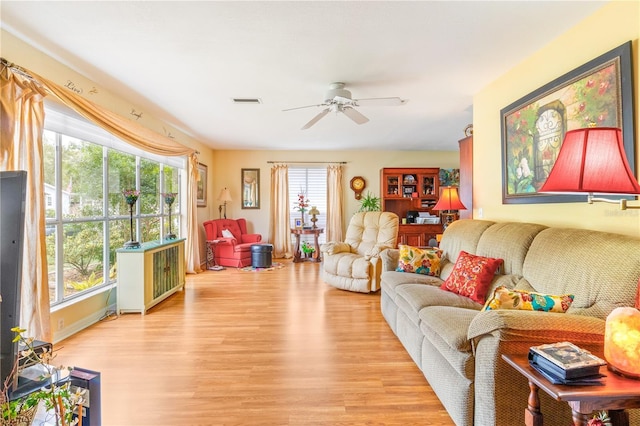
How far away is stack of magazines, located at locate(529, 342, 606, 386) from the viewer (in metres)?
1.08

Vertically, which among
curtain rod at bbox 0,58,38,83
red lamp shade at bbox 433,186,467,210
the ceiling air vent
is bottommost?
red lamp shade at bbox 433,186,467,210

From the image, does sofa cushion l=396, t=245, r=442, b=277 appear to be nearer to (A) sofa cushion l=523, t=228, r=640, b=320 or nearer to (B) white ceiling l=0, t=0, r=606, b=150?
(A) sofa cushion l=523, t=228, r=640, b=320

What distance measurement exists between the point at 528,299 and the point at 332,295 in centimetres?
272

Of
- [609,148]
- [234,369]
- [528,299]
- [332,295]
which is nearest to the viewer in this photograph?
[609,148]

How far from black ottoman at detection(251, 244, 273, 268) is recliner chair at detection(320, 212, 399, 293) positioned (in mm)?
1564

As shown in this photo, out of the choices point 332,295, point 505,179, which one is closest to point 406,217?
point 332,295

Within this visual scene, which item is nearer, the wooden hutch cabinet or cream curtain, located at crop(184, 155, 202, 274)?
cream curtain, located at crop(184, 155, 202, 274)

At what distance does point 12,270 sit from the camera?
1014 mm

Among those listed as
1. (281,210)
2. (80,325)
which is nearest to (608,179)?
(80,325)

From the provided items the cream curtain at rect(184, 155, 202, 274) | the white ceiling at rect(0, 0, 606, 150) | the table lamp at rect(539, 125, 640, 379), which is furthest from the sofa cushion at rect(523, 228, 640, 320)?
the cream curtain at rect(184, 155, 202, 274)

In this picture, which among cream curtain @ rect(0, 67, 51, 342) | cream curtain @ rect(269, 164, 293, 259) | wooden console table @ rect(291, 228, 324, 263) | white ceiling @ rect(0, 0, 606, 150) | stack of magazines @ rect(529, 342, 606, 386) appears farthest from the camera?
cream curtain @ rect(269, 164, 293, 259)

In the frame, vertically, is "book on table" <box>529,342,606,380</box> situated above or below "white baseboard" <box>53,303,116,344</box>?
above

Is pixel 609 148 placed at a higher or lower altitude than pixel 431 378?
higher

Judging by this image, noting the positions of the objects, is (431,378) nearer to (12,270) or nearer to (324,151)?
(12,270)
